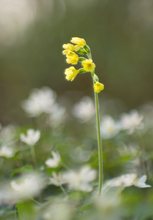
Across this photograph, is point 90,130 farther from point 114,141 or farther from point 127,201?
point 127,201

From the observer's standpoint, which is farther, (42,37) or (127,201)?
(42,37)

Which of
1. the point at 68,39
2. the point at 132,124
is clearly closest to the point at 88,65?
the point at 132,124

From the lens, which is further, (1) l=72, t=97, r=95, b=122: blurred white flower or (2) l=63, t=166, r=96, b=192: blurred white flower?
(1) l=72, t=97, r=95, b=122: blurred white flower

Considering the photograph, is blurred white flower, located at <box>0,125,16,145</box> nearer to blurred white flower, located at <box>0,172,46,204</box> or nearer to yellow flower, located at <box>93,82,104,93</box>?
blurred white flower, located at <box>0,172,46,204</box>

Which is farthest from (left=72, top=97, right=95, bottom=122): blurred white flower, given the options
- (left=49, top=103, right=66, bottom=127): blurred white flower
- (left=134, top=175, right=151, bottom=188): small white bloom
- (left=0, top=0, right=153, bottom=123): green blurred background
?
(left=0, top=0, right=153, bottom=123): green blurred background

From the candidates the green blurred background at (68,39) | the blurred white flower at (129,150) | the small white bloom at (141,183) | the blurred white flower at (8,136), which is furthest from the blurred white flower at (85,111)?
the green blurred background at (68,39)

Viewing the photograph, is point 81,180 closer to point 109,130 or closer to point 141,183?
point 141,183

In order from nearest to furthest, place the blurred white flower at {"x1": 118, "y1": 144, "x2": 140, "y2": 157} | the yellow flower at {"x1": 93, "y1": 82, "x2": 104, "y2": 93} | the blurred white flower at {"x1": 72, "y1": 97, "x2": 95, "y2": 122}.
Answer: the yellow flower at {"x1": 93, "y1": 82, "x2": 104, "y2": 93}
the blurred white flower at {"x1": 118, "y1": 144, "x2": 140, "y2": 157}
the blurred white flower at {"x1": 72, "y1": 97, "x2": 95, "y2": 122}

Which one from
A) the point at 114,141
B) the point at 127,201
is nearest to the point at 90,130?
the point at 114,141
